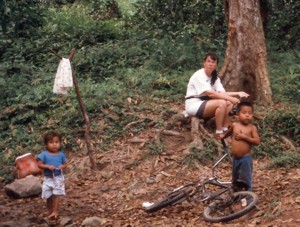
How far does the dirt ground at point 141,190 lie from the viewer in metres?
6.34

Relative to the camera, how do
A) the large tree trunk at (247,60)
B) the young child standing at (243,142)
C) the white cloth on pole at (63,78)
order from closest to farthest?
1. the young child standing at (243,142)
2. the white cloth on pole at (63,78)
3. the large tree trunk at (247,60)

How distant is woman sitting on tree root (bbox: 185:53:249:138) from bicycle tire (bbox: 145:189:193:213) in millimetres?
1174

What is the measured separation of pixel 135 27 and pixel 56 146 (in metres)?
9.55

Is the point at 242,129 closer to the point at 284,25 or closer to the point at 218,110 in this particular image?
the point at 218,110

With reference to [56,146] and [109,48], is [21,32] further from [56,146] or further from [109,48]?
[56,146]

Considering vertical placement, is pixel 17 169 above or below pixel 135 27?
below

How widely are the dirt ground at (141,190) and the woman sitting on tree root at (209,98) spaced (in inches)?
42.4

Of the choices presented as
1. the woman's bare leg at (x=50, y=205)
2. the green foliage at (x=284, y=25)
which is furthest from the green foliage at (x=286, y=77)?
the woman's bare leg at (x=50, y=205)

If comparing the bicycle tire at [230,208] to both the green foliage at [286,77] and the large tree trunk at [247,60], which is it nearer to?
the large tree trunk at [247,60]

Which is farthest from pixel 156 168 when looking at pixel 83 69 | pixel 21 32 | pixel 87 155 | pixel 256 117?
pixel 21 32

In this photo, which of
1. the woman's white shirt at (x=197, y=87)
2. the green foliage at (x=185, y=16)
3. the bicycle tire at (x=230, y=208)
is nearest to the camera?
the bicycle tire at (x=230, y=208)

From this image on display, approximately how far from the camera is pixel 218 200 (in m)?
6.38

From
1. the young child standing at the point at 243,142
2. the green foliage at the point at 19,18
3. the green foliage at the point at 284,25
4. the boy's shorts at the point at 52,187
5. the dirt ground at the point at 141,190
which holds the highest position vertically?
the green foliage at the point at 19,18

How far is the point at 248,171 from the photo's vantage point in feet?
20.5
